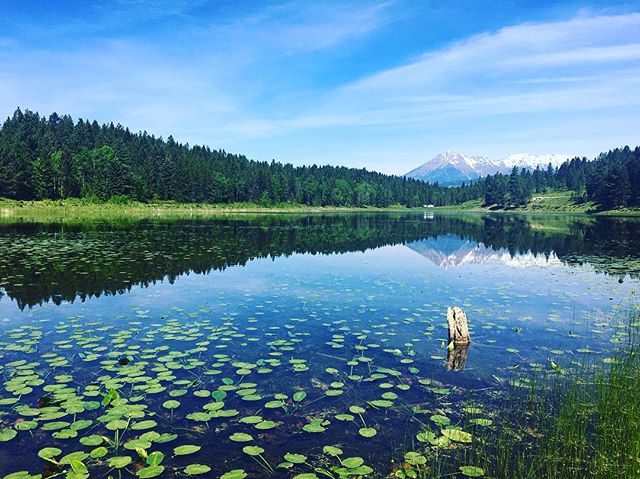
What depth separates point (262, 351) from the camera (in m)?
12.6

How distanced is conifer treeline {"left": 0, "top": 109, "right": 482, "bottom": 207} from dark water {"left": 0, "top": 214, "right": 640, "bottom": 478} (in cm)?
9327

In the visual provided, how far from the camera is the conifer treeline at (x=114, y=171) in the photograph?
104812mm

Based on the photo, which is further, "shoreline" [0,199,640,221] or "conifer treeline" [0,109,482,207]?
"conifer treeline" [0,109,482,207]

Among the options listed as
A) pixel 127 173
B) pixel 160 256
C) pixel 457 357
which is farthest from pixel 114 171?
pixel 457 357

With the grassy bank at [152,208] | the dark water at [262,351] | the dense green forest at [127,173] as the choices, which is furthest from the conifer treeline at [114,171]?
the dark water at [262,351]

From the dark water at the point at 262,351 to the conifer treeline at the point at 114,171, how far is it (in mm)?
93271

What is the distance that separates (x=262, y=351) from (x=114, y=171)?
123 meters

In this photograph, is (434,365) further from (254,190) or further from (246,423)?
(254,190)

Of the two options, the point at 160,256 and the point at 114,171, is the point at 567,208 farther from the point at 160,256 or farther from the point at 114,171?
the point at 160,256

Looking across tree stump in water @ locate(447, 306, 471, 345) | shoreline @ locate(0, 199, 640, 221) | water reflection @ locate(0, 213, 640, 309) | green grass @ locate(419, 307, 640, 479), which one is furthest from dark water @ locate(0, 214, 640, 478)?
shoreline @ locate(0, 199, 640, 221)

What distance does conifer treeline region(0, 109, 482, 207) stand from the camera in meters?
105

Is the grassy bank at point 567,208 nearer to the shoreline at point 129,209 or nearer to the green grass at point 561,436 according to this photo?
the shoreline at point 129,209

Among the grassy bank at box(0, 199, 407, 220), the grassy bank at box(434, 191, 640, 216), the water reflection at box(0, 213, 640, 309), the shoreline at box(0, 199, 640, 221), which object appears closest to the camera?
the water reflection at box(0, 213, 640, 309)

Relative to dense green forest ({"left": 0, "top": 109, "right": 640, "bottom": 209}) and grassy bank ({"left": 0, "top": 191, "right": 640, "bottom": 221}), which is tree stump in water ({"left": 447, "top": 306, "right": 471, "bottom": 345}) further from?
dense green forest ({"left": 0, "top": 109, "right": 640, "bottom": 209})
